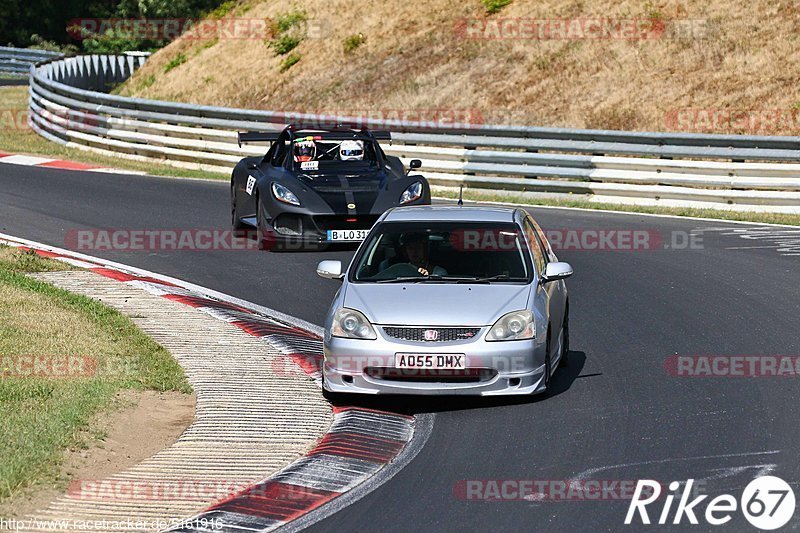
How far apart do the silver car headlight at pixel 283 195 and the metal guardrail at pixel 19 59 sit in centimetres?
3853

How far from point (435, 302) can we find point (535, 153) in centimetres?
1286

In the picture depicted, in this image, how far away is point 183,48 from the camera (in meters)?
39.8

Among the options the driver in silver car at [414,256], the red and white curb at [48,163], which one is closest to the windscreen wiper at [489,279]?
the driver in silver car at [414,256]

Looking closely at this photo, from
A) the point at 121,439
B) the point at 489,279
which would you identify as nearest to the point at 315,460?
the point at 121,439

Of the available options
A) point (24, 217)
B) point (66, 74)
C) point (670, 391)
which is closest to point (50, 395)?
point (670, 391)

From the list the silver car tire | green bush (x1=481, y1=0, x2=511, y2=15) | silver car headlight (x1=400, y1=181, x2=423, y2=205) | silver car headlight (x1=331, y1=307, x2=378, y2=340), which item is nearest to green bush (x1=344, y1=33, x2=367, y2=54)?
green bush (x1=481, y1=0, x2=511, y2=15)

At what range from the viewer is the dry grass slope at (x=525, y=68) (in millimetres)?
26609

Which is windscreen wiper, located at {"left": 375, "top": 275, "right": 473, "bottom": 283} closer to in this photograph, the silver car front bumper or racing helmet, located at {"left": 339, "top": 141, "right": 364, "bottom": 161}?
the silver car front bumper

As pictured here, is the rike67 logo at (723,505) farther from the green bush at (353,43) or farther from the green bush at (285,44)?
the green bush at (285,44)

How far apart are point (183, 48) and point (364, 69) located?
31.0 feet

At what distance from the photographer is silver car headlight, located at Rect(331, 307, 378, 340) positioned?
29.1 feet

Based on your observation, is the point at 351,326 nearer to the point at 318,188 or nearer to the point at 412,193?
the point at 318,188

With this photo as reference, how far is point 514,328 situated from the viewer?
8883 mm

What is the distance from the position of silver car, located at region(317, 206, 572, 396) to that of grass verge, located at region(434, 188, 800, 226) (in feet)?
32.1
